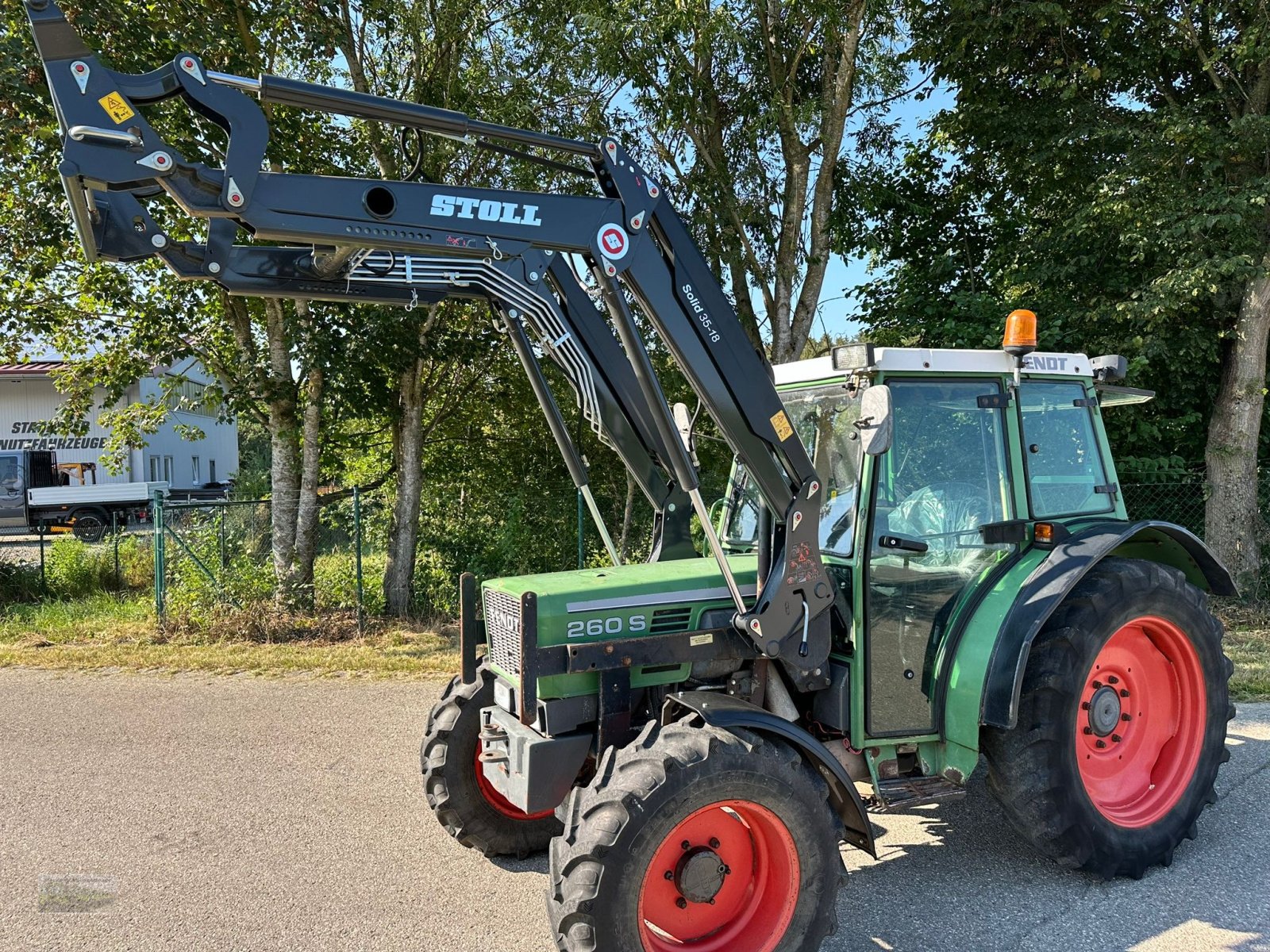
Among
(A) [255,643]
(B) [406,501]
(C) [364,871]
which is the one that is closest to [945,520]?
(C) [364,871]

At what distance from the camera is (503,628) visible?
3.72 m

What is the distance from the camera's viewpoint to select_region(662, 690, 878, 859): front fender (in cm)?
310

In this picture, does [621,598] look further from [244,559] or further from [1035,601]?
[244,559]

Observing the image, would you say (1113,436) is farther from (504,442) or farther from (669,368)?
(504,442)

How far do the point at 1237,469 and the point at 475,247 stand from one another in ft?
30.2

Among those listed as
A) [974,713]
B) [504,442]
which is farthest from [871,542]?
[504,442]

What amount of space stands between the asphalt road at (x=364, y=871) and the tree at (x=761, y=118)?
6.18 metres

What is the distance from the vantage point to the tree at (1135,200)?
8.46 meters

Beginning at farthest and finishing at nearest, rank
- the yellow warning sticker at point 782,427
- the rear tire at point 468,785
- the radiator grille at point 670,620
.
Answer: the rear tire at point 468,785 < the radiator grille at point 670,620 < the yellow warning sticker at point 782,427

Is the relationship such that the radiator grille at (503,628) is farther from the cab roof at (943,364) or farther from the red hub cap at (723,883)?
the cab roof at (943,364)

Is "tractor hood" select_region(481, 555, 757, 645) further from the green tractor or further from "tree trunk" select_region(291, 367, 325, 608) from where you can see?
"tree trunk" select_region(291, 367, 325, 608)

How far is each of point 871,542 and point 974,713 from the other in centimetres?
79

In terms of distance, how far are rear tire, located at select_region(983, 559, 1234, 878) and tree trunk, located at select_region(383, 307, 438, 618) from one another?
24.3ft


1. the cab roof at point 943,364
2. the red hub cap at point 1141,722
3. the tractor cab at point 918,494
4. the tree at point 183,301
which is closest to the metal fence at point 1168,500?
the red hub cap at point 1141,722
